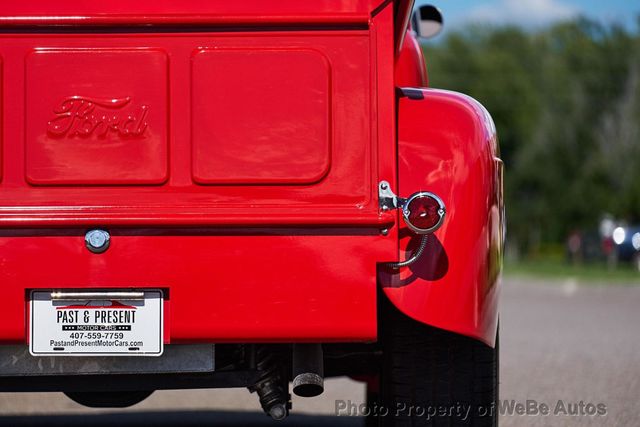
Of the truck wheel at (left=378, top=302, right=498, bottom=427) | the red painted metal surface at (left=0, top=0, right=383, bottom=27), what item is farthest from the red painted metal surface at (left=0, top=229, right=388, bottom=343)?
the red painted metal surface at (left=0, top=0, right=383, bottom=27)

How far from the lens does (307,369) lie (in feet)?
14.3

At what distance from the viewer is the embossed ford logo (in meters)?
4.16

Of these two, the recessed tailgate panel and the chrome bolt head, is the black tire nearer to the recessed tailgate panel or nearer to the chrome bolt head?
the chrome bolt head

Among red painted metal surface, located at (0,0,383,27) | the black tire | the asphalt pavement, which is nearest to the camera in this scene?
red painted metal surface, located at (0,0,383,27)

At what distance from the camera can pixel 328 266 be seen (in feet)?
13.4

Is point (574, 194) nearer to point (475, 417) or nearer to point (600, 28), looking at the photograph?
point (600, 28)

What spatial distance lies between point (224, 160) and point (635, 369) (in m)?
6.59

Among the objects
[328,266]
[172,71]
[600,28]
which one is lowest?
[328,266]

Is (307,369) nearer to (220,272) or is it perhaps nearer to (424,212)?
(220,272)

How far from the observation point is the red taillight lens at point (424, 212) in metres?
4.09

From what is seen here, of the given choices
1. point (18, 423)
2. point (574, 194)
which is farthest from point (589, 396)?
point (574, 194)

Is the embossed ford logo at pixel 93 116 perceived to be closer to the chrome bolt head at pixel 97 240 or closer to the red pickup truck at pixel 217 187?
→ the red pickup truck at pixel 217 187

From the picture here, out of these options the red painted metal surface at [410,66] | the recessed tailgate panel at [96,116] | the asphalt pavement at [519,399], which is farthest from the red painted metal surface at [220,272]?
the asphalt pavement at [519,399]

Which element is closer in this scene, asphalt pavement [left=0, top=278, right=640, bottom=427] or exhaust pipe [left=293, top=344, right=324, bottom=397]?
exhaust pipe [left=293, top=344, right=324, bottom=397]
